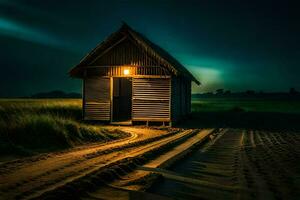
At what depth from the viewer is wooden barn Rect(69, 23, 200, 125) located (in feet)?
62.5

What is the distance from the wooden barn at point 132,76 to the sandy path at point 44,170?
427 inches

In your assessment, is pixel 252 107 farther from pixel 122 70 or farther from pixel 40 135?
pixel 40 135

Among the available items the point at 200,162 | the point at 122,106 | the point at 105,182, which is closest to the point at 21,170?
the point at 105,182

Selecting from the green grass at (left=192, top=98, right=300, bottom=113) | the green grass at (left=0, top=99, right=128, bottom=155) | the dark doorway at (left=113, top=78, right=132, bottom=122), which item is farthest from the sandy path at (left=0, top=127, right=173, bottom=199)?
the green grass at (left=192, top=98, right=300, bottom=113)

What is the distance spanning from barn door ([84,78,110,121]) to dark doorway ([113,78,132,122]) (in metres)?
3.10

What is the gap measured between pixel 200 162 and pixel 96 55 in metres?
14.3

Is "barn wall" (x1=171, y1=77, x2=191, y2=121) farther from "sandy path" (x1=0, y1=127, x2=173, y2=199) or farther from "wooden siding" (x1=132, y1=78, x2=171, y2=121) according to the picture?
"sandy path" (x1=0, y1=127, x2=173, y2=199)

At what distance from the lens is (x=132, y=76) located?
19484mm

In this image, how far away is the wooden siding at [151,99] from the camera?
63.2ft

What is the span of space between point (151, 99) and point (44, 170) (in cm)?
1352

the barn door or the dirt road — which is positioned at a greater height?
the barn door

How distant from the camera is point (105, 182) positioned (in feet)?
17.0

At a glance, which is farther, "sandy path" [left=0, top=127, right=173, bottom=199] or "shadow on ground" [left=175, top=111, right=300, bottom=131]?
"shadow on ground" [left=175, top=111, right=300, bottom=131]

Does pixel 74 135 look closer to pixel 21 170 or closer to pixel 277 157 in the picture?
pixel 21 170
